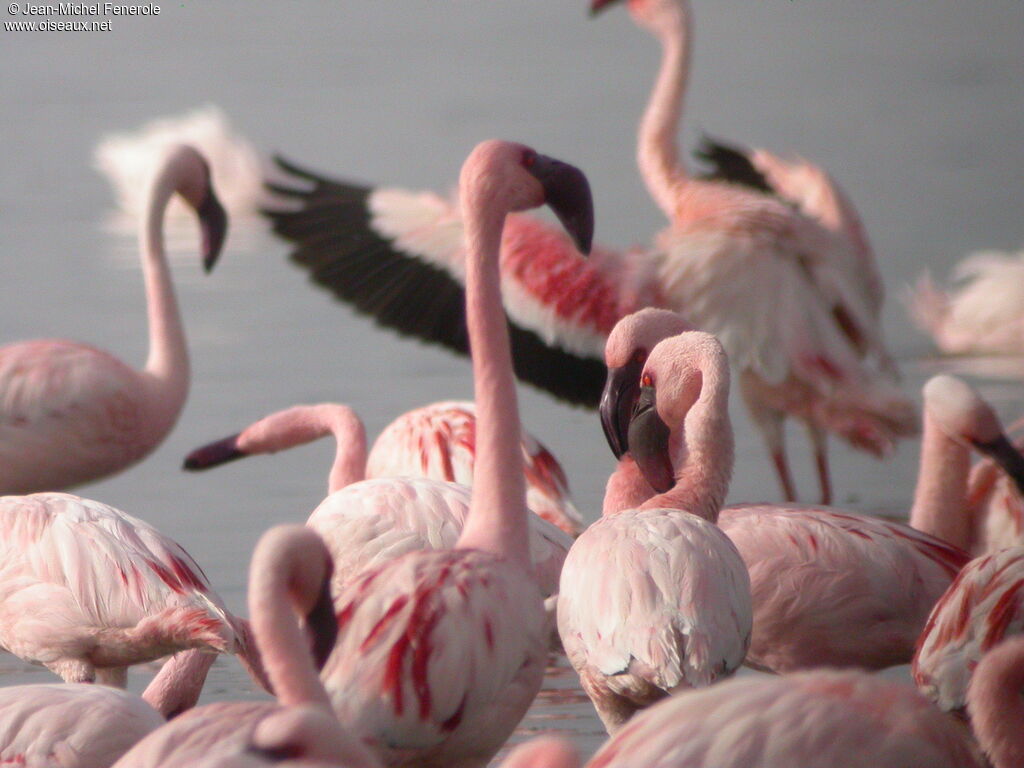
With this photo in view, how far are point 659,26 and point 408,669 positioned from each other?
15.5 feet

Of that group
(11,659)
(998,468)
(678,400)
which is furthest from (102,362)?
(998,468)

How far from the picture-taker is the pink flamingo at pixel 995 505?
171 inches

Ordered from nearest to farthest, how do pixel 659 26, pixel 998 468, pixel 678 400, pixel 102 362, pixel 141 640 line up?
pixel 141 640, pixel 678 400, pixel 998 468, pixel 102 362, pixel 659 26

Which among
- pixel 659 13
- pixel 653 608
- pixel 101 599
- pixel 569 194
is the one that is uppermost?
pixel 659 13

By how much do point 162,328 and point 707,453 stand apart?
2940 millimetres

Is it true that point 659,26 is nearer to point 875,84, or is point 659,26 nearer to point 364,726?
point 364,726

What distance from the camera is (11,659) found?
4656 mm

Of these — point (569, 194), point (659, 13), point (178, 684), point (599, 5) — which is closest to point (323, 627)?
point (178, 684)

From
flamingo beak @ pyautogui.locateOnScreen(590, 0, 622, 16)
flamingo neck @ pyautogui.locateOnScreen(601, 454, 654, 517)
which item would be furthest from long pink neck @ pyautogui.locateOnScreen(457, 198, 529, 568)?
flamingo beak @ pyautogui.locateOnScreen(590, 0, 622, 16)

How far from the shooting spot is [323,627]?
8.18ft

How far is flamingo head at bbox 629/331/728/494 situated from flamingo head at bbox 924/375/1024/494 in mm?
1006

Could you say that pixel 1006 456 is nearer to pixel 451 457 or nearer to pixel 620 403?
pixel 620 403

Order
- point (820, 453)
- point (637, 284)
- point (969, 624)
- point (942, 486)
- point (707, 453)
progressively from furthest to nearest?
point (820, 453)
point (637, 284)
point (942, 486)
point (707, 453)
point (969, 624)

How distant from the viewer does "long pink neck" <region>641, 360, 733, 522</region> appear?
352 cm
